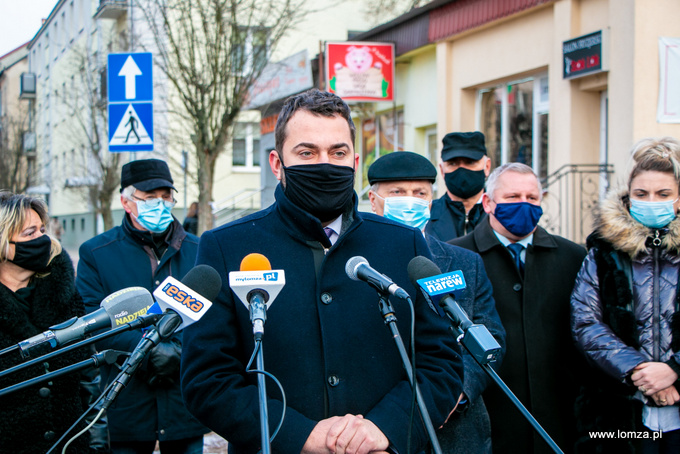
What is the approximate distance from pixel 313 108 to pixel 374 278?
941 millimetres

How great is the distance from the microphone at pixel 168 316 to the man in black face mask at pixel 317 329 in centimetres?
49

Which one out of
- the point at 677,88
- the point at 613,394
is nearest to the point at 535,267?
the point at 613,394

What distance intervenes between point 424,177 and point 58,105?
138 feet

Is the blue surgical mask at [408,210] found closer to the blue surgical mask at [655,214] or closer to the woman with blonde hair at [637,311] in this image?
the woman with blonde hair at [637,311]

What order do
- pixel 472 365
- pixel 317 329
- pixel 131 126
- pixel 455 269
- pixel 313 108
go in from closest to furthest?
pixel 317 329 < pixel 313 108 < pixel 472 365 < pixel 455 269 < pixel 131 126

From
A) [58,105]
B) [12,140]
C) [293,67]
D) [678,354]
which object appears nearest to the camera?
[678,354]

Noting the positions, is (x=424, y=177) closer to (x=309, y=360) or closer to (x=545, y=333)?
(x=545, y=333)

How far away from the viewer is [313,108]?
9.41 feet

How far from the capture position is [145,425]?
4.29 m

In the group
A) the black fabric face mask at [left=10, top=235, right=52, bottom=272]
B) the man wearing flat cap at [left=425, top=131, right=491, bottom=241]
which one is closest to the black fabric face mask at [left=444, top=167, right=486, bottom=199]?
the man wearing flat cap at [left=425, top=131, right=491, bottom=241]

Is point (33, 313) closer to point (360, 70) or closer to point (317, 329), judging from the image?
point (317, 329)

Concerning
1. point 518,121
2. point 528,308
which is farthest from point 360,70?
point 528,308

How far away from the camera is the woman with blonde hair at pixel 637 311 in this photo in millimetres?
3707

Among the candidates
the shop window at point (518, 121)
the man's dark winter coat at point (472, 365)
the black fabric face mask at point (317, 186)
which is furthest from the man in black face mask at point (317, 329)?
the shop window at point (518, 121)
